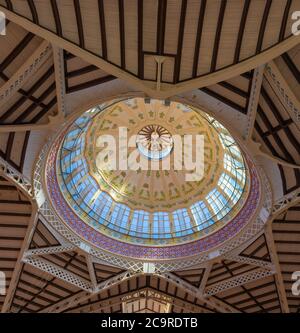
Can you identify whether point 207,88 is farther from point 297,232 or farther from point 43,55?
point 297,232

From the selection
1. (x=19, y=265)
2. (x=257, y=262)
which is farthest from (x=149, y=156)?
(x=19, y=265)

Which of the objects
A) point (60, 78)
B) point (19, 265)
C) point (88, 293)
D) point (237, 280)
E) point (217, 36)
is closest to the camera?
point (217, 36)

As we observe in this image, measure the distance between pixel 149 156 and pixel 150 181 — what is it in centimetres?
213

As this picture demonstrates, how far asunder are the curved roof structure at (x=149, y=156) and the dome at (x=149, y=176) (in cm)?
12

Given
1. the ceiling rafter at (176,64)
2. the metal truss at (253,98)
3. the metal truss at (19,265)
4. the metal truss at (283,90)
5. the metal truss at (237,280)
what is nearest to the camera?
the ceiling rafter at (176,64)

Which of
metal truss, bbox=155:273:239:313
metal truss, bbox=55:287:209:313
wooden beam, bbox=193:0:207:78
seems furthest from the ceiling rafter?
metal truss, bbox=55:287:209:313

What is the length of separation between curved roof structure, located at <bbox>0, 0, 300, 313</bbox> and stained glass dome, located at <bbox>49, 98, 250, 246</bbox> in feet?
0.40

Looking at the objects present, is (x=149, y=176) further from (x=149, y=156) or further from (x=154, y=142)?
(x=154, y=142)

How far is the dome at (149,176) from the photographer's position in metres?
29.5

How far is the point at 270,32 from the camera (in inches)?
577

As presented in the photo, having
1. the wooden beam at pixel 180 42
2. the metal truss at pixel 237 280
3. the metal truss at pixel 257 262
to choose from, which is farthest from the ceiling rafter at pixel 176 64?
the metal truss at pixel 237 280

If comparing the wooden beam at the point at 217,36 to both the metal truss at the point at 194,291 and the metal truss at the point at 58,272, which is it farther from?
the metal truss at the point at 58,272

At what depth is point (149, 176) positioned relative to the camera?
35875 mm
